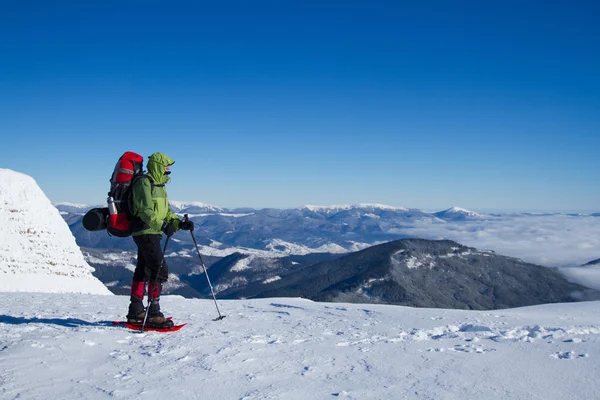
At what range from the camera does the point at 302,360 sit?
703cm

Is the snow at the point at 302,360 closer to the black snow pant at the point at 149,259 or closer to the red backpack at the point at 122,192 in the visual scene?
the black snow pant at the point at 149,259

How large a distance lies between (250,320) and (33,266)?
101 ft

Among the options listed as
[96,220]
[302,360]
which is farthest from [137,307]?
[302,360]

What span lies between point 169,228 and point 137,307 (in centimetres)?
214

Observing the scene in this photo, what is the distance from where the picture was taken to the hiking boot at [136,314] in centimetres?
980

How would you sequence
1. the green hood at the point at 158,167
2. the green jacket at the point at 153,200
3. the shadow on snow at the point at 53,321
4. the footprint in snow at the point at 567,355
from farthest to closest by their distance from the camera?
A: the shadow on snow at the point at 53,321, the green hood at the point at 158,167, the green jacket at the point at 153,200, the footprint in snow at the point at 567,355

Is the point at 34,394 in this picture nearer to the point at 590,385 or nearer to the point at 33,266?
the point at 590,385

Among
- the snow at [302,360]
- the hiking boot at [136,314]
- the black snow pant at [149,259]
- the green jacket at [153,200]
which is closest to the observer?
the snow at [302,360]

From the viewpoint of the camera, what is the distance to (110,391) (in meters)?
5.57

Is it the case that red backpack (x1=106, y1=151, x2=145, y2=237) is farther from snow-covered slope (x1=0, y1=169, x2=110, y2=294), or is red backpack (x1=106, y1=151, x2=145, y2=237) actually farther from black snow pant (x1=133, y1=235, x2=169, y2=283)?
snow-covered slope (x1=0, y1=169, x2=110, y2=294)

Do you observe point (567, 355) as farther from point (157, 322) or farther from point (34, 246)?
point (34, 246)

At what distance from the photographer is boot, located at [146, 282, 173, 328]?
31.4 feet

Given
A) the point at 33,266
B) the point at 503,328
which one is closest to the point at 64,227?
the point at 33,266

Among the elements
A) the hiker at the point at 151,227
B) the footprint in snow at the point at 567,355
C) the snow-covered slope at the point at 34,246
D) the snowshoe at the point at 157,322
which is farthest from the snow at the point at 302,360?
the snow-covered slope at the point at 34,246
